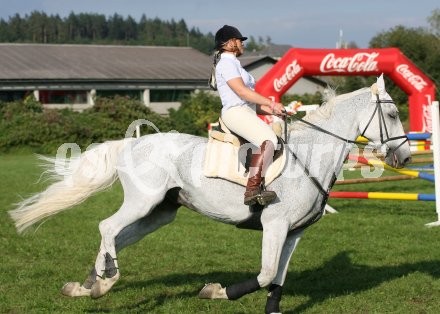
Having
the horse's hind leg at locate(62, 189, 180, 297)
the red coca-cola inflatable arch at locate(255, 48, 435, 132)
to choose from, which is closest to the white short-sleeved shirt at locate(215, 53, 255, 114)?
the horse's hind leg at locate(62, 189, 180, 297)

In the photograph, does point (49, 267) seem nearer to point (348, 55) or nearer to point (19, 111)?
point (348, 55)

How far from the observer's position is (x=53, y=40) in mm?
175000

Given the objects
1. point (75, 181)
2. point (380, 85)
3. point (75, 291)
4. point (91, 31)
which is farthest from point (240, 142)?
point (91, 31)

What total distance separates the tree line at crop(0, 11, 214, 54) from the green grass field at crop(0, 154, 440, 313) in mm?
145094

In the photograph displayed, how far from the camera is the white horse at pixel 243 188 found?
6699 millimetres

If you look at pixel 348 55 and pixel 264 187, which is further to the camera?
pixel 348 55

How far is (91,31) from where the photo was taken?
629ft

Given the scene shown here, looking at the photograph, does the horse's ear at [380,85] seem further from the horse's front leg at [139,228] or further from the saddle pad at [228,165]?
the horse's front leg at [139,228]

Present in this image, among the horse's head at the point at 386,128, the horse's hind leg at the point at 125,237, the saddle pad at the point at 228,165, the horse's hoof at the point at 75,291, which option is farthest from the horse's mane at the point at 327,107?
the horse's hoof at the point at 75,291

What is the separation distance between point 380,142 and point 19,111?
36468 millimetres

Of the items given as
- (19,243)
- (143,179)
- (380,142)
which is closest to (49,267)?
(19,243)

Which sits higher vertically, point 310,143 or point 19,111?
point 310,143

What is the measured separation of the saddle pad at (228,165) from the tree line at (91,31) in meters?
150

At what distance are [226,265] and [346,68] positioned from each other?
15.2m
